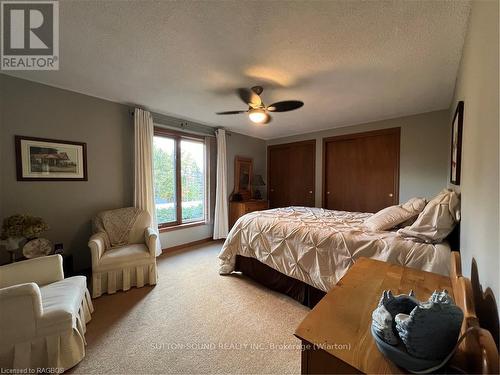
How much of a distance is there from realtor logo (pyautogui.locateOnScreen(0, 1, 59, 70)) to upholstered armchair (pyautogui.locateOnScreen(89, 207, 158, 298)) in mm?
1744

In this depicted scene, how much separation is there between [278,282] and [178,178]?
256 centimetres

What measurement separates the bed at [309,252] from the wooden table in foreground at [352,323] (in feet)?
1.91

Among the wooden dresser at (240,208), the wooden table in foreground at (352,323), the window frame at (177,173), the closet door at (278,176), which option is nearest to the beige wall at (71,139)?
the window frame at (177,173)

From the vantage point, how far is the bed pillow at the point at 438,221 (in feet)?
5.61

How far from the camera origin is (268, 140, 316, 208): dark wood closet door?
190 inches

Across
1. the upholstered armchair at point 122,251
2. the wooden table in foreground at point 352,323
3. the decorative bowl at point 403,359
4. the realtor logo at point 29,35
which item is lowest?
the upholstered armchair at point 122,251

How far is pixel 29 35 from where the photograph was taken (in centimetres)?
167

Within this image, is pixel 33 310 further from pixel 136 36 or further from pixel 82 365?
pixel 136 36

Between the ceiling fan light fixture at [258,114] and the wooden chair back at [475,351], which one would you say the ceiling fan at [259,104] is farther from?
the wooden chair back at [475,351]

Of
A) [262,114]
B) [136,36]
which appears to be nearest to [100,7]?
[136,36]

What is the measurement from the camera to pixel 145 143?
3223 millimetres

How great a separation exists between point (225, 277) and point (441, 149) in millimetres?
3786

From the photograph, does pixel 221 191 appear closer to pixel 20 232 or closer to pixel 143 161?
pixel 143 161

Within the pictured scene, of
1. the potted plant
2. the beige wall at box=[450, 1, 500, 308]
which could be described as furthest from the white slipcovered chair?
the beige wall at box=[450, 1, 500, 308]
